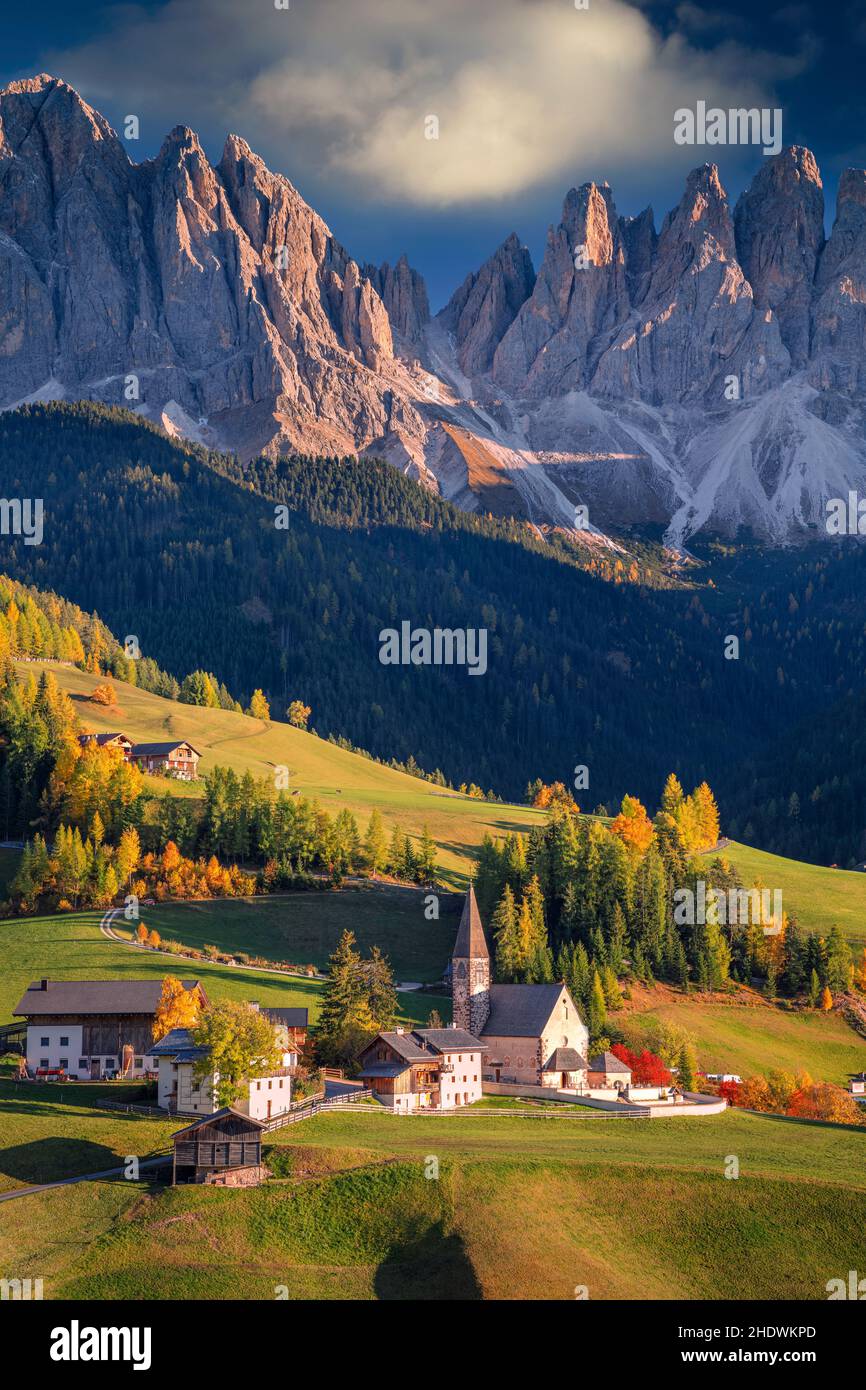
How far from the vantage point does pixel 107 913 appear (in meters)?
127

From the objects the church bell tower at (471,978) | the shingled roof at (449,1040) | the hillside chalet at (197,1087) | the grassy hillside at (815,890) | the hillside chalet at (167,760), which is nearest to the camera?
the hillside chalet at (197,1087)

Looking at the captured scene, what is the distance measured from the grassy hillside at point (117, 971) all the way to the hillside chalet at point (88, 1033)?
6.53 m

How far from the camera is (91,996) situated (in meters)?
98.7

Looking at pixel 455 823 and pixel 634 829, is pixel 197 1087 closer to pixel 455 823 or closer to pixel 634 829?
pixel 634 829

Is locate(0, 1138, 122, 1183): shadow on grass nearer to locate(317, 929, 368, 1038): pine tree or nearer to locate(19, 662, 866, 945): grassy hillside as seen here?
locate(317, 929, 368, 1038): pine tree

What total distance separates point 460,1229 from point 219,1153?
11617mm

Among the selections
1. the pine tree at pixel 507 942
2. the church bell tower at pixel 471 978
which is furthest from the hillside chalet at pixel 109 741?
the church bell tower at pixel 471 978

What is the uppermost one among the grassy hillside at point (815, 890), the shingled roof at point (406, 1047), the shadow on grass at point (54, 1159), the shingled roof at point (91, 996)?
the grassy hillside at point (815, 890)

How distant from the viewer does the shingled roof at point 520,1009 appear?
346 feet

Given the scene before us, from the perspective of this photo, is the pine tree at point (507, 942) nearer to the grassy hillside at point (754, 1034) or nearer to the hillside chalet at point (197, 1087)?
the grassy hillside at point (754, 1034)

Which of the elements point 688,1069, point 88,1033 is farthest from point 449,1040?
point 88,1033

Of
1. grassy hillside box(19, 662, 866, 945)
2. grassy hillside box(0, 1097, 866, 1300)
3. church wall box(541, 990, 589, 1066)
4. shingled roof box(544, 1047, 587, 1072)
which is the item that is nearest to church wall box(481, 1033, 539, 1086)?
church wall box(541, 990, 589, 1066)
